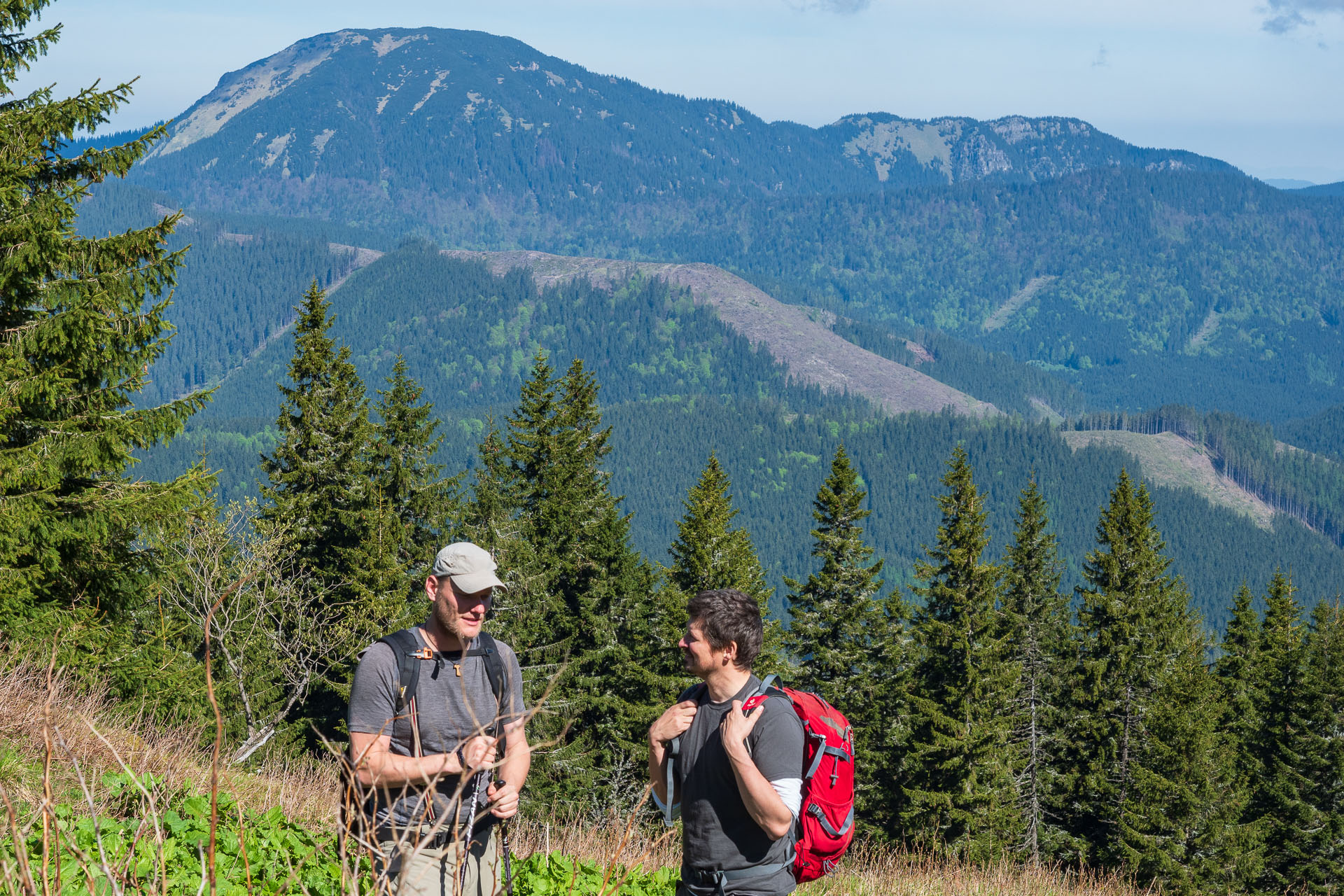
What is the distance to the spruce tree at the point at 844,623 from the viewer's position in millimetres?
30594

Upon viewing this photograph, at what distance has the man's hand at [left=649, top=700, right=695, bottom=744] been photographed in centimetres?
471

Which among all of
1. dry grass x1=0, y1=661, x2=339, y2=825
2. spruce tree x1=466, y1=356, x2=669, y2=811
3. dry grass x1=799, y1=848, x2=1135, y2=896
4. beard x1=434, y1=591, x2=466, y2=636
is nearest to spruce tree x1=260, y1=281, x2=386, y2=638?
spruce tree x1=466, y1=356, x2=669, y2=811

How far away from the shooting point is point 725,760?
4.67 metres

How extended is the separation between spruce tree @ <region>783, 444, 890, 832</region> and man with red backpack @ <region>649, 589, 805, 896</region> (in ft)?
84.6

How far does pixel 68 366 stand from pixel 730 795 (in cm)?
1057

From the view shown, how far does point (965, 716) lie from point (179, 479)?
76.2ft

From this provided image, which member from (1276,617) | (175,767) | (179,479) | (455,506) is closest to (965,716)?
(455,506)

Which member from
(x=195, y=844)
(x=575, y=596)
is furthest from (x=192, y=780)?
(x=575, y=596)

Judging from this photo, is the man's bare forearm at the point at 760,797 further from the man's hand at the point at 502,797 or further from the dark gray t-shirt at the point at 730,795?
the man's hand at the point at 502,797

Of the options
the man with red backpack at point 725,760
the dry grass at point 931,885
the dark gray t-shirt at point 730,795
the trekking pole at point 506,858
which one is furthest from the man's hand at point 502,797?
the dry grass at point 931,885

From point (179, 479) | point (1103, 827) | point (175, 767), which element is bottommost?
point (1103, 827)

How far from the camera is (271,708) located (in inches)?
1182

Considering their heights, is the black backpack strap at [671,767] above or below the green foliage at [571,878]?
above

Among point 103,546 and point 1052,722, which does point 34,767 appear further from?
point 1052,722
